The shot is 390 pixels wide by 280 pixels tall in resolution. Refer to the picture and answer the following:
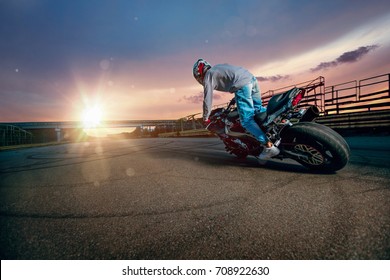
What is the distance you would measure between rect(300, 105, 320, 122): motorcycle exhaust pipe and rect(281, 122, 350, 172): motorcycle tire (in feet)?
1.03

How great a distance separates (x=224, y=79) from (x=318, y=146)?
6.27ft

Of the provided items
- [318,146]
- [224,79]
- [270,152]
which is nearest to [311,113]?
[318,146]

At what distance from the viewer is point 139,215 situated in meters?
1.77

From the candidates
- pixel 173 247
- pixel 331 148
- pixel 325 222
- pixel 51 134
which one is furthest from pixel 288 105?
pixel 51 134

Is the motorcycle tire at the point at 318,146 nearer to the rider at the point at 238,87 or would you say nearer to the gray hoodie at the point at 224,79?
the rider at the point at 238,87

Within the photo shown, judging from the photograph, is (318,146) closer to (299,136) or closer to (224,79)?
(299,136)

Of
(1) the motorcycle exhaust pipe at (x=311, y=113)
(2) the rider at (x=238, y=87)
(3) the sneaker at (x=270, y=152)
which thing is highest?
(2) the rider at (x=238, y=87)

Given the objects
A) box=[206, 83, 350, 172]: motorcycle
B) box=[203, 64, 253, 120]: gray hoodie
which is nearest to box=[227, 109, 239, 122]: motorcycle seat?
box=[206, 83, 350, 172]: motorcycle

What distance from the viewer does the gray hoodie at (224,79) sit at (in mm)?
3336

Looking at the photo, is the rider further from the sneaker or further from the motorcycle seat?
the motorcycle seat

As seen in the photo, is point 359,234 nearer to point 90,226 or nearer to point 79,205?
point 90,226

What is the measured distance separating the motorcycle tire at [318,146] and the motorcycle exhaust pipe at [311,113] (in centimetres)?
31

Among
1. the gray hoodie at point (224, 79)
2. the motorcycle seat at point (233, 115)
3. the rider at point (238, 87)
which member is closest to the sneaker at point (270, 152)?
the rider at point (238, 87)

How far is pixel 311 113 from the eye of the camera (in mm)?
3045
